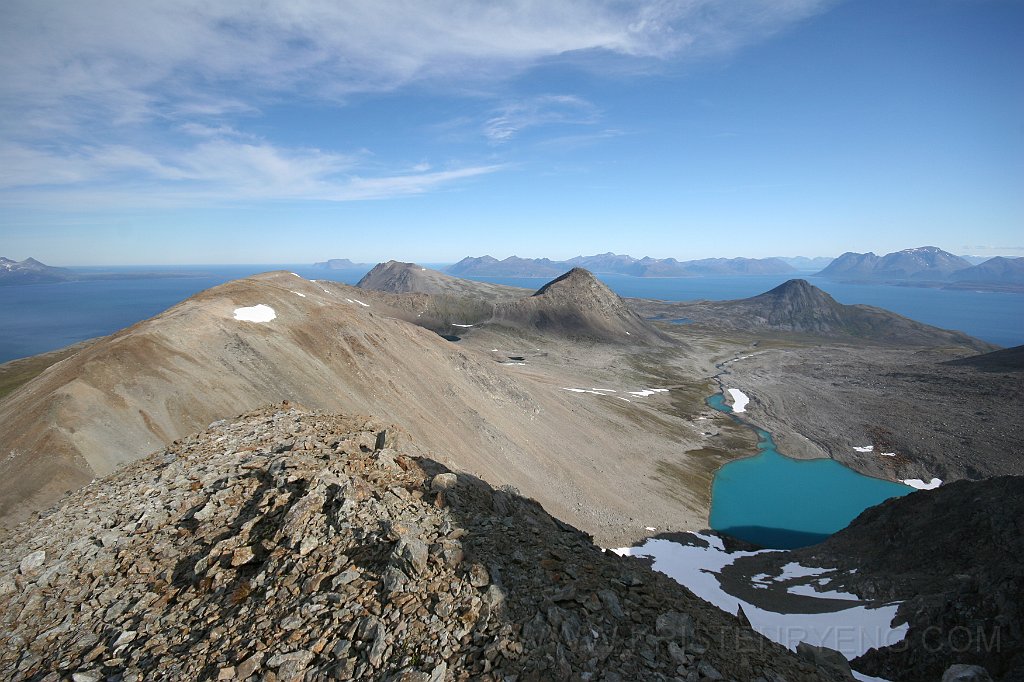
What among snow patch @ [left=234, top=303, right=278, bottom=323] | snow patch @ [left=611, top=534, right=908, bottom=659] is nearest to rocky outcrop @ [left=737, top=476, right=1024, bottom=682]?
snow patch @ [left=611, top=534, right=908, bottom=659]

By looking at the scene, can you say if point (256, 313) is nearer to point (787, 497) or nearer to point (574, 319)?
point (787, 497)

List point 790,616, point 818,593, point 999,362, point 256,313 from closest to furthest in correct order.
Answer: point 790,616, point 818,593, point 256,313, point 999,362

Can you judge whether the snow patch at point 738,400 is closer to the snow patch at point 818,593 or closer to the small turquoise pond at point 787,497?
the small turquoise pond at point 787,497

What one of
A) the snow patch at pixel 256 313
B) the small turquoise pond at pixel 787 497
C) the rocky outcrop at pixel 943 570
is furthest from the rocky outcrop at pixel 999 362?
the snow patch at pixel 256 313

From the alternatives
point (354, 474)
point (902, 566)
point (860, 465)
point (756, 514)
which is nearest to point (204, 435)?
point (354, 474)

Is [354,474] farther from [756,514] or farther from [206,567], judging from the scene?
[756,514]

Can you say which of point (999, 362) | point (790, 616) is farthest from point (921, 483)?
point (999, 362)

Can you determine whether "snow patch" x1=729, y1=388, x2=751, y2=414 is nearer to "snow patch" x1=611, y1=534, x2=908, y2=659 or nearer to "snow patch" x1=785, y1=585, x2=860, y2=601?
"snow patch" x1=611, y1=534, x2=908, y2=659
